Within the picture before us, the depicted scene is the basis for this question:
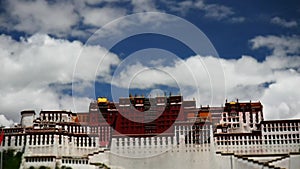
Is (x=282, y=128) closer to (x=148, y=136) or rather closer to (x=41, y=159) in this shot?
(x=148, y=136)

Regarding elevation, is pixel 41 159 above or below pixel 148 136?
below

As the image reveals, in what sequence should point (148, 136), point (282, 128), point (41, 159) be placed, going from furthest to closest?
point (148, 136) → point (282, 128) → point (41, 159)

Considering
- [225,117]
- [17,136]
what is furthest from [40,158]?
[225,117]

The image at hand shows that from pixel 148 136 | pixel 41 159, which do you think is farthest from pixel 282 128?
pixel 41 159

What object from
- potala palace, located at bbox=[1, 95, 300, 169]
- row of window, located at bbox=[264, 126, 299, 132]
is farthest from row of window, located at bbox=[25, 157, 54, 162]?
row of window, located at bbox=[264, 126, 299, 132]

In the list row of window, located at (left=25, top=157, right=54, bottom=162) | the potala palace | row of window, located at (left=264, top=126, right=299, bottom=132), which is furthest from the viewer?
row of window, located at (left=264, top=126, right=299, bottom=132)

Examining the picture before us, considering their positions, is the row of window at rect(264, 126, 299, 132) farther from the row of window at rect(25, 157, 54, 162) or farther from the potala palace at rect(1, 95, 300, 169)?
the row of window at rect(25, 157, 54, 162)

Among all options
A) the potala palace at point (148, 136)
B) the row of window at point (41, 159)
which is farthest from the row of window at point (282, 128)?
the row of window at point (41, 159)

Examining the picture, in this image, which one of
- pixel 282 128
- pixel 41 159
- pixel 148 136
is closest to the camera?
pixel 41 159

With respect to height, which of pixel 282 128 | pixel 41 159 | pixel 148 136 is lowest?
pixel 41 159

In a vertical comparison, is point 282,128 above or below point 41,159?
above

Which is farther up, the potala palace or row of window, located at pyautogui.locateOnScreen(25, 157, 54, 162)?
the potala palace

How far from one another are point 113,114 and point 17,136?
60.0 ft

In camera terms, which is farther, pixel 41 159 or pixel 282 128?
pixel 282 128
